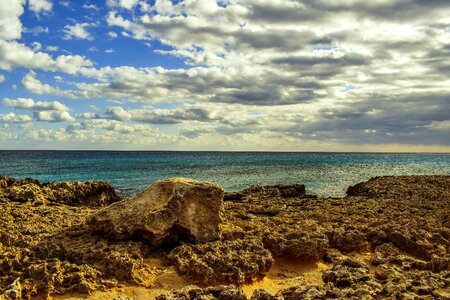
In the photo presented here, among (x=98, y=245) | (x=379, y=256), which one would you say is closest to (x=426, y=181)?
(x=379, y=256)

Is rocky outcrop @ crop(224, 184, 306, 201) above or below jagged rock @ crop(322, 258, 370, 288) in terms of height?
below

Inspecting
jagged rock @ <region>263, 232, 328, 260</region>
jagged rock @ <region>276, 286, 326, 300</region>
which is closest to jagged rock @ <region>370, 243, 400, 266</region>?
jagged rock @ <region>263, 232, 328, 260</region>

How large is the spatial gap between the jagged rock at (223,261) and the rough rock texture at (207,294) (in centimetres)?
163

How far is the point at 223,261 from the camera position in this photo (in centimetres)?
841

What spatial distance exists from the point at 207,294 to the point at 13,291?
3.52 m

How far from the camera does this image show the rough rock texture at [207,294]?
6.23 metres

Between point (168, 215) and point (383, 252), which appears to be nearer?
point (168, 215)

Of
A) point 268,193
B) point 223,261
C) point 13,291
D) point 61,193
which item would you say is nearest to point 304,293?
point 223,261

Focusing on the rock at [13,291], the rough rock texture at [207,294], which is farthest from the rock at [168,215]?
the rough rock texture at [207,294]

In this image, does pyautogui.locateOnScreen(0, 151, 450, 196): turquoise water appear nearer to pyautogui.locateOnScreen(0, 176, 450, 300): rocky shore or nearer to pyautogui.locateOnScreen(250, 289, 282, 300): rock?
pyautogui.locateOnScreen(0, 176, 450, 300): rocky shore

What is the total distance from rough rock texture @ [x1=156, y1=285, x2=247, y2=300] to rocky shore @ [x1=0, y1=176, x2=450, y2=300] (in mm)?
17

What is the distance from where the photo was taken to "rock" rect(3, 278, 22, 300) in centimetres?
686

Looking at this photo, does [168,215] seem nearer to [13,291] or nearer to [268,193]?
[13,291]

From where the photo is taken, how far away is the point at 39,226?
10.8m
